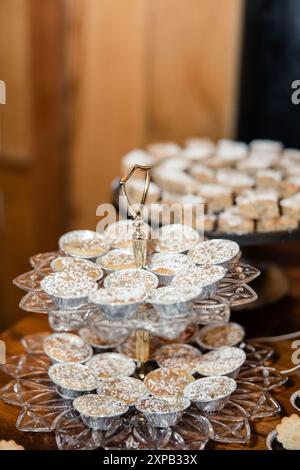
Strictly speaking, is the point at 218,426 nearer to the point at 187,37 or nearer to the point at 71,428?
Result: the point at 71,428

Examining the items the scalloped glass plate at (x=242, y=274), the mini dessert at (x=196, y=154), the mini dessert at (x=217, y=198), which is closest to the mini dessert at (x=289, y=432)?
the scalloped glass plate at (x=242, y=274)

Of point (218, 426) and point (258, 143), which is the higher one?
point (258, 143)

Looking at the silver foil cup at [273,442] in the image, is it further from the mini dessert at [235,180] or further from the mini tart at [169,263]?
the mini dessert at [235,180]

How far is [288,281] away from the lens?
1.78 meters

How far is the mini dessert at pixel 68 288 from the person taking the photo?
110cm

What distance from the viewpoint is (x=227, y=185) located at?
1.68 metres

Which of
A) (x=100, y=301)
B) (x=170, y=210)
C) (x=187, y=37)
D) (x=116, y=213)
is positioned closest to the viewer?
(x=100, y=301)

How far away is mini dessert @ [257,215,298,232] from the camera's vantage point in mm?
1502

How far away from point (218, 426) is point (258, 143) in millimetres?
1080

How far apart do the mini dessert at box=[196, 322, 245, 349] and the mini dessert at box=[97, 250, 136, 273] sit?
0.76 ft

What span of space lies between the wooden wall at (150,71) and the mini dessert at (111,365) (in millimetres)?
1449

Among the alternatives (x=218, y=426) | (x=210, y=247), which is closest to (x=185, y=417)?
(x=218, y=426)

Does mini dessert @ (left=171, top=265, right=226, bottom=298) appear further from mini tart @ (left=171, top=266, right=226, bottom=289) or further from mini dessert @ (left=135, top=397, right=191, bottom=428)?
mini dessert @ (left=135, top=397, right=191, bottom=428)

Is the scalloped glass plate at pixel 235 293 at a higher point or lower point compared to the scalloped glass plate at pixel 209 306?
higher
